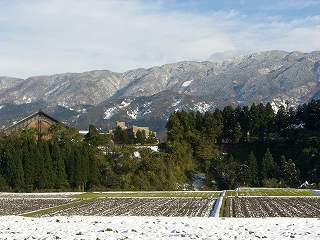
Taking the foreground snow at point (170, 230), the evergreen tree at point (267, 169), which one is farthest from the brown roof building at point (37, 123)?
the foreground snow at point (170, 230)

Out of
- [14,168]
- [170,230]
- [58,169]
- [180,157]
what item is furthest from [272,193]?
[14,168]

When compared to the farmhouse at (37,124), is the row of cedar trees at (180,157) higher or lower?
lower

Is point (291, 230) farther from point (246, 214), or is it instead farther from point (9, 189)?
point (9, 189)

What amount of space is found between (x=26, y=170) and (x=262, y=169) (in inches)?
1265

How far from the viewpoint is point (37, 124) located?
76250 mm

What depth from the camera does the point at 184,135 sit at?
235ft

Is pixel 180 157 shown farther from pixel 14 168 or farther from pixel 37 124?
pixel 37 124

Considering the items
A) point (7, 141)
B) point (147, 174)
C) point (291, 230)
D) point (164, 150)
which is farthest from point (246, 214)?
point (7, 141)

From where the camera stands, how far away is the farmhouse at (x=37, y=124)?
74175 millimetres

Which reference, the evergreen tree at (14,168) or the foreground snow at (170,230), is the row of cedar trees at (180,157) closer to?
the evergreen tree at (14,168)

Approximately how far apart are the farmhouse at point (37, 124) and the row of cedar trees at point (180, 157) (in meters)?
2.75

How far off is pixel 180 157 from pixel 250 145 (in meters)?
14.3

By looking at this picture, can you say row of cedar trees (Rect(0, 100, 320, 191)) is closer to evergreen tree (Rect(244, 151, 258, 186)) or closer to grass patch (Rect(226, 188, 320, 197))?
evergreen tree (Rect(244, 151, 258, 186))

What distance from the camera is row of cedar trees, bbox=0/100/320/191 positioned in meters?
56.8
